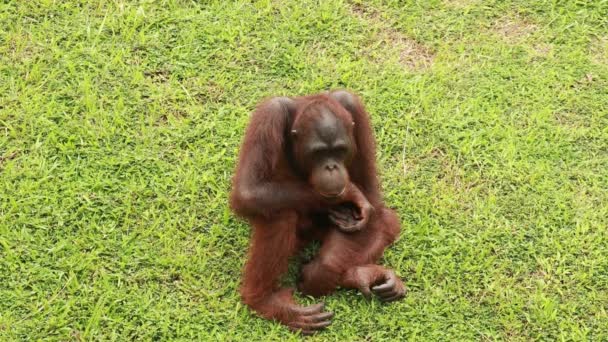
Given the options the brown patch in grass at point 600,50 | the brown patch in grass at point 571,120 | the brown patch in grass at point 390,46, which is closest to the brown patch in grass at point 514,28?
the brown patch in grass at point 600,50

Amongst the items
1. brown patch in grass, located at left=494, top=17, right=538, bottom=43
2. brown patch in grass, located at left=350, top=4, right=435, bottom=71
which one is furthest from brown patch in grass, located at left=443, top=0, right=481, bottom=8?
brown patch in grass, located at left=350, top=4, right=435, bottom=71

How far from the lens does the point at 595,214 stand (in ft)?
15.9

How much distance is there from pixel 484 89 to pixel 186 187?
2.10 m

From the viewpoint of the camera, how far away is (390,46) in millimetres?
5801

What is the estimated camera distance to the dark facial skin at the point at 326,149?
4.09 metres

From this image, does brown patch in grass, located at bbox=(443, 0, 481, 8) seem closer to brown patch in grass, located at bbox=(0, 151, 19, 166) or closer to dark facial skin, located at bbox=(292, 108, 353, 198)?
dark facial skin, located at bbox=(292, 108, 353, 198)

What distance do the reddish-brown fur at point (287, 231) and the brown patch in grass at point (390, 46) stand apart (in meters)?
1.37

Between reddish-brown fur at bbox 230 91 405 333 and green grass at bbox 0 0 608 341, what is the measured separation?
96mm

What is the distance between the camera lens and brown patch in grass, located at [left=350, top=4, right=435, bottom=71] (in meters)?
5.72

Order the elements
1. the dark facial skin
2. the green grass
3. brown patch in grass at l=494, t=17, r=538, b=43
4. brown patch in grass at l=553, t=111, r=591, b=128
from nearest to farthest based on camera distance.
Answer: the dark facial skin, the green grass, brown patch in grass at l=553, t=111, r=591, b=128, brown patch in grass at l=494, t=17, r=538, b=43

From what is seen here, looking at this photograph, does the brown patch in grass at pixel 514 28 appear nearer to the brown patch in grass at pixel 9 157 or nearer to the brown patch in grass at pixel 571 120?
the brown patch in grass at pixel 571 120

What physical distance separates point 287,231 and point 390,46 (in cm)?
211

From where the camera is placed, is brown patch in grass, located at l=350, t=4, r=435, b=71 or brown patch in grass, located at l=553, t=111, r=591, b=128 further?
brown patch in grass, located at l=350, t=4, r=435, b=71

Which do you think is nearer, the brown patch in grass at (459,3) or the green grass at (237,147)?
the green grass at (237,147)
